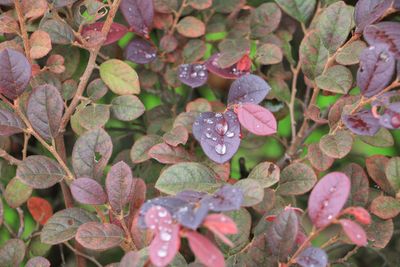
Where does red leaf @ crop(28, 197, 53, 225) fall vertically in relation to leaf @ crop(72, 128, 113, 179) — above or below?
below

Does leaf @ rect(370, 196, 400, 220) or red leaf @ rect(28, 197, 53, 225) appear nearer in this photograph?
leaf @ rect(370, 196, 400, 220)

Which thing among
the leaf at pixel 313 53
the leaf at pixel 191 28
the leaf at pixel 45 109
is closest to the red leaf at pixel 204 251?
the leaf at pixel 45 109

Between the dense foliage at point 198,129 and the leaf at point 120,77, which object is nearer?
the dense foliage at point 198,129

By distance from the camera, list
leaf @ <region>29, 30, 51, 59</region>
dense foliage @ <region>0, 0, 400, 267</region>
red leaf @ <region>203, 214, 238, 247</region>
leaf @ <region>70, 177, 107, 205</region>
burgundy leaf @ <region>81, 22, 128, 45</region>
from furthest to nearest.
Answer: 1. burgundy leaf @ <region>81, 22, 128, 45</region>
2. leaf @ <region>29, 30, 51, 59</region>
3. leaf @ <region>70, 177, 107, 205</region>
4. dense foliage @ <region>0, 0, 400, 267</region>
5. red leaf @ <region>203, 214, 238, 247</region>

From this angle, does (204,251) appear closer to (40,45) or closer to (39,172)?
(39,172)

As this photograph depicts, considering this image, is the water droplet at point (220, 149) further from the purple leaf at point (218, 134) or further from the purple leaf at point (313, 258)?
the purple leaf at point (313, 258)

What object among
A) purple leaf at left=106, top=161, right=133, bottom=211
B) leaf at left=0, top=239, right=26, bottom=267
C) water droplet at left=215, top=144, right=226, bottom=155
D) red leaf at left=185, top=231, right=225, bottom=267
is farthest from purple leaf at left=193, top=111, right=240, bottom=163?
leaf at left=0, top=239, right=26, bottom=267

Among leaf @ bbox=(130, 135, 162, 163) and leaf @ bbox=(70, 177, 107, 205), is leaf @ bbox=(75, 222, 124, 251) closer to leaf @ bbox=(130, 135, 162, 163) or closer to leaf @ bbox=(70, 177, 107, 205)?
leaf @ bbox=(70, 177, 107, 205)
